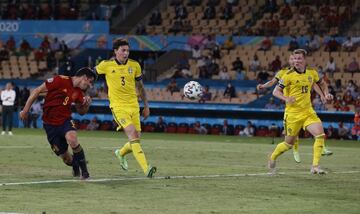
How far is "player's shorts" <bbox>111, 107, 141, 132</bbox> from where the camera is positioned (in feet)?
61.1

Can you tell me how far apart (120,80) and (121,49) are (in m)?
0.63

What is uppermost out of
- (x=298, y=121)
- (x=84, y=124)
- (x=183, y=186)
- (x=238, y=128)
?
(x=298, y=121)

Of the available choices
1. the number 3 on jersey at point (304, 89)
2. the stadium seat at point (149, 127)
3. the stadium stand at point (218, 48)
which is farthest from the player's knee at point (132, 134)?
the stadium seat at point (149, 127)

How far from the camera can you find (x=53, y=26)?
2265 inches

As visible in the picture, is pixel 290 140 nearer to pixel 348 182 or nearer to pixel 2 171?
pixel 348 182

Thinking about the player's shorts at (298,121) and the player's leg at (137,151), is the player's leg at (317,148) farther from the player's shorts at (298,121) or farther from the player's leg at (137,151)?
the player's leg at (137,151)

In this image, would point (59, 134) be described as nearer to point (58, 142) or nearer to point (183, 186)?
point (58, 142)

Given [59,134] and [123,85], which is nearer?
[59,134]

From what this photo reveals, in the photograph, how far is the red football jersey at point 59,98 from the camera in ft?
57.4

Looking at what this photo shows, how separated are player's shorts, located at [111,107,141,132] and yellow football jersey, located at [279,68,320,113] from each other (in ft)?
10.9

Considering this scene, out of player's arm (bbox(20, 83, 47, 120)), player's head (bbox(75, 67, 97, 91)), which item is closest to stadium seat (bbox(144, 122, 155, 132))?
player's head (bbox(75, 67, 97, 91))

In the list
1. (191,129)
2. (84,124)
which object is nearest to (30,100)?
(191,129)

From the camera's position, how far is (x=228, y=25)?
52875 millimetres

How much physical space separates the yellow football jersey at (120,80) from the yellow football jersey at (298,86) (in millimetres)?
3265
